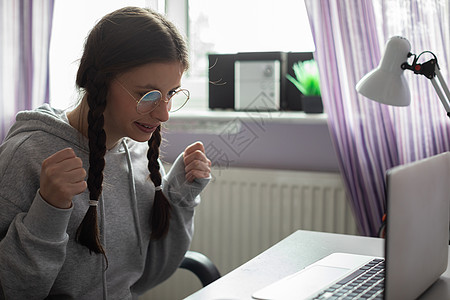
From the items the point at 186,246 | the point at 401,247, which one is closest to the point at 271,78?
the point at 186,246

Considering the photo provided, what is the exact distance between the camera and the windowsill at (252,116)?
6.82 feet

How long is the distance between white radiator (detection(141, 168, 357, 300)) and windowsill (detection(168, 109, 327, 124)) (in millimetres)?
188

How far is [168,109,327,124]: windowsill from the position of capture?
2080mm

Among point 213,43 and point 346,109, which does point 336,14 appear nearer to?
point 346,109

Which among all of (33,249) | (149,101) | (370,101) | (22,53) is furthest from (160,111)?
(22,53)

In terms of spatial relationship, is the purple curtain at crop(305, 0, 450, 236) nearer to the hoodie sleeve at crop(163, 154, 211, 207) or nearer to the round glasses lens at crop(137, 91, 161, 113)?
the hoodie sleeve at crop(163, 154, 211, 207)

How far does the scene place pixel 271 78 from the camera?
7.18 feet

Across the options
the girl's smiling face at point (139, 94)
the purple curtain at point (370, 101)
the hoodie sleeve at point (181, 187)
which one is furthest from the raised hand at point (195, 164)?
the purple curtain at point (370, 101)

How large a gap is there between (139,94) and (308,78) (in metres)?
1.00

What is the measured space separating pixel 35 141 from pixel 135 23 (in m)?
0.33

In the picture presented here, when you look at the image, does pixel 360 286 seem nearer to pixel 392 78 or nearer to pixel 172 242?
pixel 392 78

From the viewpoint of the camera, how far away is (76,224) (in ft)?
4.21

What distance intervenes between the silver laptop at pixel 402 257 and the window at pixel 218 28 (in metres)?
1.28

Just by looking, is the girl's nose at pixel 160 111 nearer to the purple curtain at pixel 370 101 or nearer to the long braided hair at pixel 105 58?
the long braided hair at pixel 105 58
